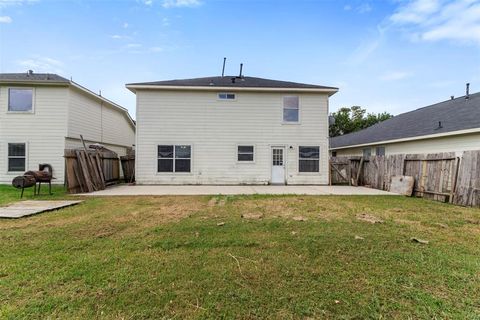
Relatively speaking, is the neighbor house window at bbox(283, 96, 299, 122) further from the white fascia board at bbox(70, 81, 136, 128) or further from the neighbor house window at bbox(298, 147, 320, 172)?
the white fascia board at bbox(70, 81, 136, 128)

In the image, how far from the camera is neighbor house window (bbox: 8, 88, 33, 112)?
1194 cm

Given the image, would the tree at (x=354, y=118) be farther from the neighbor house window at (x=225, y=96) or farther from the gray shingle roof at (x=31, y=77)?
the gray shingle roof at (x=31, y=77)

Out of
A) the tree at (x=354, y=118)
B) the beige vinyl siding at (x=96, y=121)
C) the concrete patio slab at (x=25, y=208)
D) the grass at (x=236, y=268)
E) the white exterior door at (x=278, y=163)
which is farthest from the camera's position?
the tree at (x=354, y=118)

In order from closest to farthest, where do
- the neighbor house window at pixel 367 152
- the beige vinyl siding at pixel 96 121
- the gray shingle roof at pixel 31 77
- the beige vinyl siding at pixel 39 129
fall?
the gray shingle roof at pixel 31 77
the beige vinyl siding at pixel 39 129
the beige vinyl siding at pixel 96 121
the neighbor house window at pixel 367 152

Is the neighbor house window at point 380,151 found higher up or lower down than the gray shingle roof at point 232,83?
lower down

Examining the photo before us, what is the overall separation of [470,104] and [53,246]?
55.2 ft

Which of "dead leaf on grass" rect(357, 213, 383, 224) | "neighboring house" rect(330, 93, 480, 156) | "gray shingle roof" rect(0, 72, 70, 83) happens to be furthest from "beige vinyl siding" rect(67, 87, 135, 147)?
"neighboring house" rect(330, 93, 480, 156)

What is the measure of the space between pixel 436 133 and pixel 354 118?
25916 mm

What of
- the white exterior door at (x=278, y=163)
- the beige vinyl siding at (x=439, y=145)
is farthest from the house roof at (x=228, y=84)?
the beige vinyl siding at (x=439, y=145)

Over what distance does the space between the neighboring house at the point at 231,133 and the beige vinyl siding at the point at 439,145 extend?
455 centimetres

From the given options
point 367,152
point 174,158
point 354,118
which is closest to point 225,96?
point 174,158

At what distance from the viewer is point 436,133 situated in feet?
36.4

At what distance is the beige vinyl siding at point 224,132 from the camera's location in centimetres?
1244

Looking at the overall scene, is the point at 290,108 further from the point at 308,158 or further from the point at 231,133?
the point at 231,133
